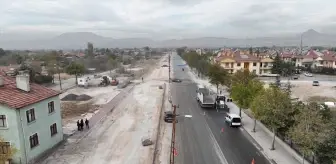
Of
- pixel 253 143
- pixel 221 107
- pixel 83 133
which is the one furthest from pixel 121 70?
pixel 253 143

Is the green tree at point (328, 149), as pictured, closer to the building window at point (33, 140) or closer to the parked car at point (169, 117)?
the parked car at point (169, 117)

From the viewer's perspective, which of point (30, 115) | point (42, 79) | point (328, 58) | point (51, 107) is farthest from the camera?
point (328, 58)

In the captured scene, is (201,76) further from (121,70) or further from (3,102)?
(3,102)

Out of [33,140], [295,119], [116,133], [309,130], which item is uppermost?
[295,119]

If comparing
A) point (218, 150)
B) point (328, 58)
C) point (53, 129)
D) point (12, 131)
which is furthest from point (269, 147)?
point (328, 58)

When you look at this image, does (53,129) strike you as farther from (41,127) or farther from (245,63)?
(245,63)

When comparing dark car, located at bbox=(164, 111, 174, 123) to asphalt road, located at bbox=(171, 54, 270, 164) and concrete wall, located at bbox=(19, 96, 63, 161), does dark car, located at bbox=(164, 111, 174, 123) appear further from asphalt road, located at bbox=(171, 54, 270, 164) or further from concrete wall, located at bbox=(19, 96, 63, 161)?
concrete wall, located at bbox=(19, 96, 63, 161)

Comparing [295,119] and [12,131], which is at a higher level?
[295,119]
